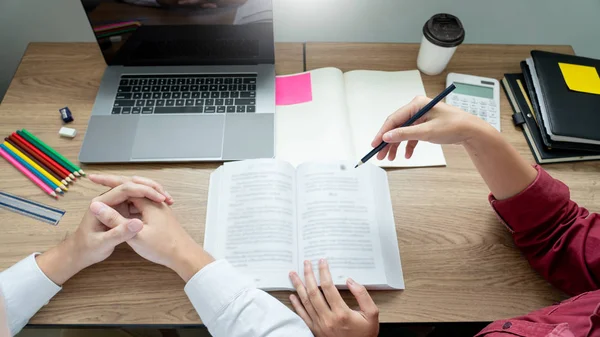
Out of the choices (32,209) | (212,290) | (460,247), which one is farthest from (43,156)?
(460,247)

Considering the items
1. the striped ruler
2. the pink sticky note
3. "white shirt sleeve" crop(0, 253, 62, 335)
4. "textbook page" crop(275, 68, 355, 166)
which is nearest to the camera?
"white shirt sleeve" crop(0, 253, 62, 335)

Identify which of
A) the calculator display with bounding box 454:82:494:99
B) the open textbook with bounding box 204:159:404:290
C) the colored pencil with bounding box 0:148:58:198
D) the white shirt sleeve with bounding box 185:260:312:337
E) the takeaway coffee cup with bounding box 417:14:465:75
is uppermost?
the takeaway coffee cup with bounding box 417:14:465:75

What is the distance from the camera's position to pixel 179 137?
3.09ft

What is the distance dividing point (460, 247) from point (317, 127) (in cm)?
Result: 40

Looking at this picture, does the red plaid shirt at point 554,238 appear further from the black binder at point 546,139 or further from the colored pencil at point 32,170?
the colored pencil at point 32,170

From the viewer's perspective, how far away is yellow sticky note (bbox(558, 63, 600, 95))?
0.98m

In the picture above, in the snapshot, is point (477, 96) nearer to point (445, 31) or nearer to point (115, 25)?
point (445, 31)

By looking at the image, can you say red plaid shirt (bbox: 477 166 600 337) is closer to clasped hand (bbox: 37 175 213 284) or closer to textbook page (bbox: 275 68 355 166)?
textbook page (bbox: 275 68 355 166)

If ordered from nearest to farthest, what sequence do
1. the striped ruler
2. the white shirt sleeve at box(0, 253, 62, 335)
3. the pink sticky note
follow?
1. the white shirt sleeve at box(0, 253, 62, 335)
2. the striped ruler
3. the pink sticky note

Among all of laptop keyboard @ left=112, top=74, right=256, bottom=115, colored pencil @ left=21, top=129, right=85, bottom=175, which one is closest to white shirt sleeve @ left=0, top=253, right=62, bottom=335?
colored pencil @ left=21, top=129, right=85, bottom=175

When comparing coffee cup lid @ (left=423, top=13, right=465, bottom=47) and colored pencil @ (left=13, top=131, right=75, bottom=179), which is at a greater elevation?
coffee cup lid @ (left=423, top=13, right=465, bottom=47)

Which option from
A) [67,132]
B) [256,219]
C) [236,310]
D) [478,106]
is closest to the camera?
[236,310]

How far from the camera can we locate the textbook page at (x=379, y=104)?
0.94 metres

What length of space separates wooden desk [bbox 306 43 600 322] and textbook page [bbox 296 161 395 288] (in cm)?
6
